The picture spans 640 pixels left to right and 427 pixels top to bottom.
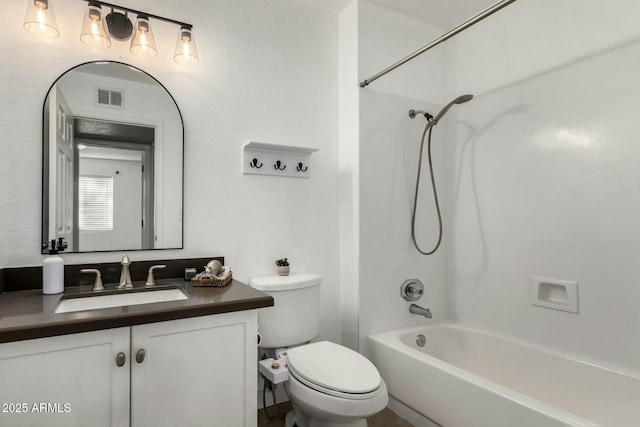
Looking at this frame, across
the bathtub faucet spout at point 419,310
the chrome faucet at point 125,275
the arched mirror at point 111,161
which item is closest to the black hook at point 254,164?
the arched mirror at point 111,161

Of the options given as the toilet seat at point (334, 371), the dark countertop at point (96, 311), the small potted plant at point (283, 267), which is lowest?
the toilet seat at point (334, 371)

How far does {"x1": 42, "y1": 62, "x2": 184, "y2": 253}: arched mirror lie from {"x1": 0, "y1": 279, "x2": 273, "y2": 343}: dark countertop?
11.5 inches

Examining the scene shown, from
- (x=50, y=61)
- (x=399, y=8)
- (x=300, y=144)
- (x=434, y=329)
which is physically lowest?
(x=434, y=329)

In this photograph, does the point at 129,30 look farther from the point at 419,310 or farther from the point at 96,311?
the point at 419,310

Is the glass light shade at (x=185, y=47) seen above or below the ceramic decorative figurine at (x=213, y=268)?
above

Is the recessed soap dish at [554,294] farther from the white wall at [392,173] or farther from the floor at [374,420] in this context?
the floor at [374,420]

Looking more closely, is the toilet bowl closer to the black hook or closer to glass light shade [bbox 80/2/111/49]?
the black hook

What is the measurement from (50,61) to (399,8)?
2.01 metres

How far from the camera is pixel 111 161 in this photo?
171 centimetres

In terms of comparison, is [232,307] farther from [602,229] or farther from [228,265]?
[602,229]

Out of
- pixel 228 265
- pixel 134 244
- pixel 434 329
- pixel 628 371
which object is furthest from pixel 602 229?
pixel 134 244

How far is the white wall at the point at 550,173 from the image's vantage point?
1.70 metres

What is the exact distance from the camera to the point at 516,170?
2.16m

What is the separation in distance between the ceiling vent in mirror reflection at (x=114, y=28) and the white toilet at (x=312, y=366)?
49.4 inches
